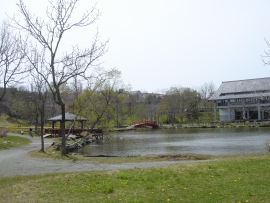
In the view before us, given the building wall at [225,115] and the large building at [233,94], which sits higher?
the large building at [233,94]

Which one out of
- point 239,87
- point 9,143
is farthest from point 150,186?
point 239,87

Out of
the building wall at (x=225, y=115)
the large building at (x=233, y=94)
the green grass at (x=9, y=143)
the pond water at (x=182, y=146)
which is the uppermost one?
the large building at (x=233, y=94)

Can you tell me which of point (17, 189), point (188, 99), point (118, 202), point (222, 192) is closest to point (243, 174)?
point (222, 192)

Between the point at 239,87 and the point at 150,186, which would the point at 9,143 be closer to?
the point at 150,186

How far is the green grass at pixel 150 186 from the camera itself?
21.4ft

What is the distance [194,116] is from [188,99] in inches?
168

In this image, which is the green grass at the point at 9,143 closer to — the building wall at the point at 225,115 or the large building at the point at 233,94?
the large building at the point at 233,94

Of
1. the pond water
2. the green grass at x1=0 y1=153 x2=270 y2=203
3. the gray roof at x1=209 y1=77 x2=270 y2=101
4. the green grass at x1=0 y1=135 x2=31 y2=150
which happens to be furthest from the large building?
the green grass at x1=0 y1=153 x2=270 y2=203

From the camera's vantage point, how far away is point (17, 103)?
171ft

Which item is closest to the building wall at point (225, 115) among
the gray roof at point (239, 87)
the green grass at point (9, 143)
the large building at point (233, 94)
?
the large building at point (233, 94)

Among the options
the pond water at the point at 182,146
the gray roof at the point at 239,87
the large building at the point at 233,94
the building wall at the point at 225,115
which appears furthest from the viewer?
the building wall at the point at 225,115

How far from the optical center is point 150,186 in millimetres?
7430

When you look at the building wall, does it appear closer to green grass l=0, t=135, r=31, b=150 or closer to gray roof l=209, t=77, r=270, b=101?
gray roof l=209, t=77, r=270, b=101

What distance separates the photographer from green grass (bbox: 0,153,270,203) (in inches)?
257
